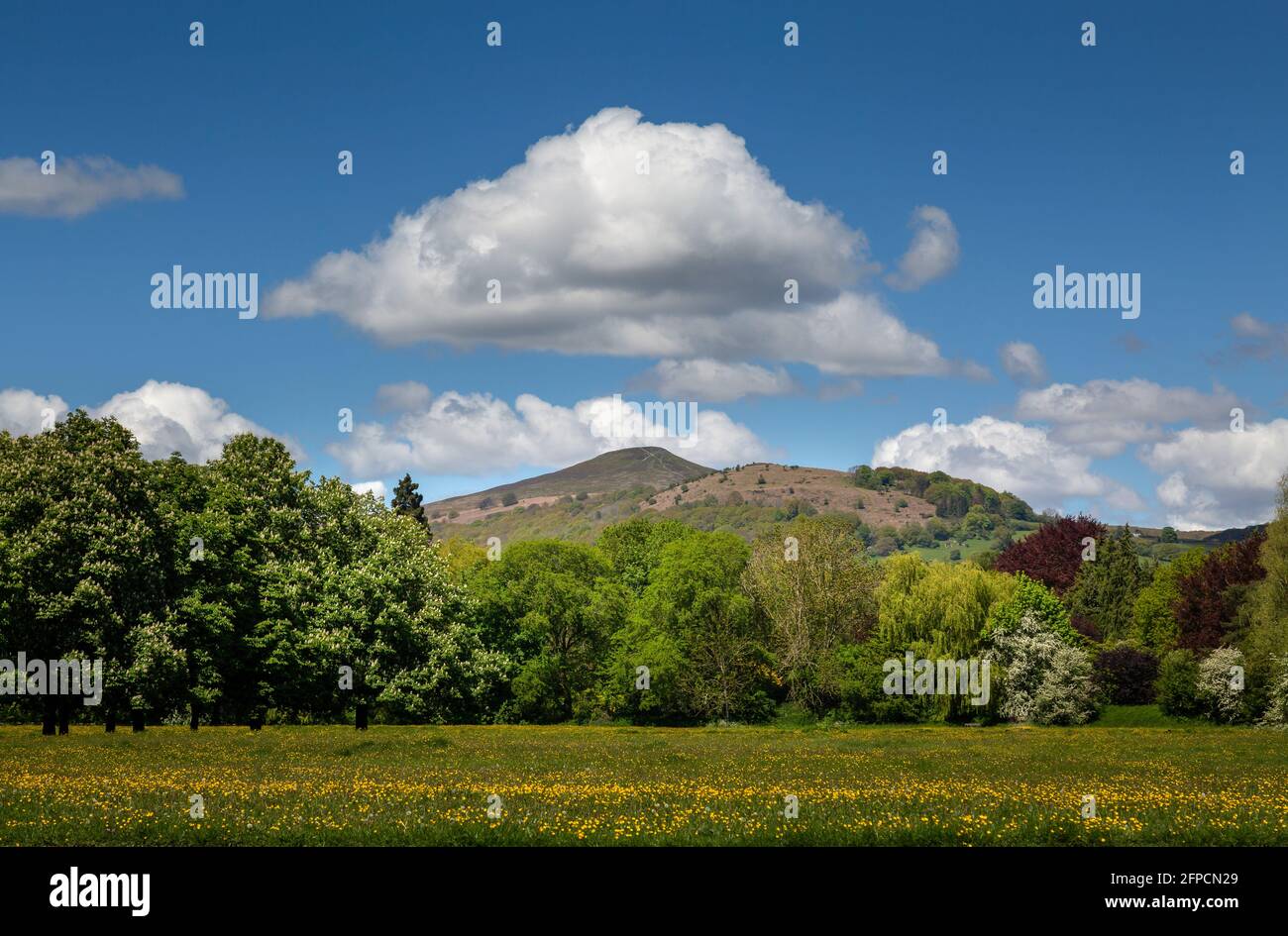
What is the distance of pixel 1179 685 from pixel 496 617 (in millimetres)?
52516

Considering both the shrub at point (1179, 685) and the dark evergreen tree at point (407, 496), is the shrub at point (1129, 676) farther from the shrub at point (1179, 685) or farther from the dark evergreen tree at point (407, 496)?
the dark evergreen tree at point (407, 496)

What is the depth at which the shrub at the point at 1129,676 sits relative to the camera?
93.3 metres

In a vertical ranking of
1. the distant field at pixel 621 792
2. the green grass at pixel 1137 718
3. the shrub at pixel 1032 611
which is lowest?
the green grass at pixel 1137 718

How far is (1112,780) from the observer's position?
34.1 meters

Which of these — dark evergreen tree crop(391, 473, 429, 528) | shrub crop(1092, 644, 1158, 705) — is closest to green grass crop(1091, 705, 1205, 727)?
shrub crop(1092, 644, 1158, 705)

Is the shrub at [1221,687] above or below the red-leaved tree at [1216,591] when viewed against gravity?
below

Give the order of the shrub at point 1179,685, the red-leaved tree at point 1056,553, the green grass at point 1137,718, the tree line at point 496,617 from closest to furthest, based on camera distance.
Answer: the tree line at point 496,617 < the green grass at point 1137,718 < the shrub at point 1179,685 < the red-leaved tree at point 1056,553

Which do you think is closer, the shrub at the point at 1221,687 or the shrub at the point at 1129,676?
the shrub at the point at 1221,687

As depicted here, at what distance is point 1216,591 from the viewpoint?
9631 cm

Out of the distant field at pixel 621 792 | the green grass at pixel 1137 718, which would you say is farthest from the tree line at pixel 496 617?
Answer: the distant field at pixel 621 792

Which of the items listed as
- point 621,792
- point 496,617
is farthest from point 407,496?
point 621,792

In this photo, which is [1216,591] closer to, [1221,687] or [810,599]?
[1221,687]

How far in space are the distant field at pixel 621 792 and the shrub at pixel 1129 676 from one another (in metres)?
41.2
